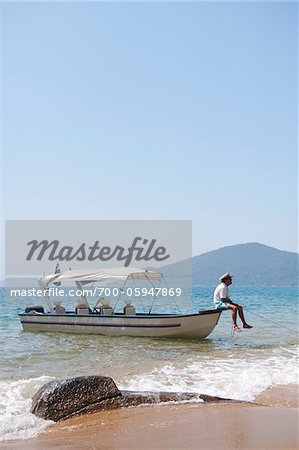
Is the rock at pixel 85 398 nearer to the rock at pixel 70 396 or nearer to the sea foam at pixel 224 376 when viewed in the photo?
the rock at pixel 70 396

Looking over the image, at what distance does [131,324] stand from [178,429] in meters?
12.8

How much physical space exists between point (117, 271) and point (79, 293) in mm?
2226

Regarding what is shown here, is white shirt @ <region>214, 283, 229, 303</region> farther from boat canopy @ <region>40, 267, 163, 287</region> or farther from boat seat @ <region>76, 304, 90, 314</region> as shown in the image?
boat seat @ <region>76, 304, 90, 314</region>

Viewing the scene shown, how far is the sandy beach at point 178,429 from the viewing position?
5594 millimetres

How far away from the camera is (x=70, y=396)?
7.04 m

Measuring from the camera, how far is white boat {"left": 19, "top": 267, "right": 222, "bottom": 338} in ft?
59.3

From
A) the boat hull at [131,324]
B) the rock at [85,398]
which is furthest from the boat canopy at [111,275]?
the rock at [85,398]

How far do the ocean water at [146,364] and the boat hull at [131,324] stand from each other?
38 cm

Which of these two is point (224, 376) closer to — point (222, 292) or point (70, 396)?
point (70, 396)

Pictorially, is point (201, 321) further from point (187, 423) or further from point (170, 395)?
point (187, 423)

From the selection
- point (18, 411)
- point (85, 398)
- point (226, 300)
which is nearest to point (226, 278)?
point (226, 300)

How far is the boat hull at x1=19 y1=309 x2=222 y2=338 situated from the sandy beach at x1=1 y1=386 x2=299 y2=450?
413 inches

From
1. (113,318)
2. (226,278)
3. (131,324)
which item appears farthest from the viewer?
(113,318)

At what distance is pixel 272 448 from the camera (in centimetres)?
532
